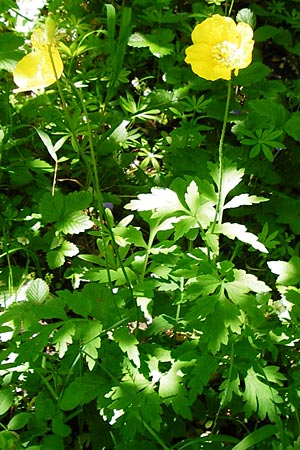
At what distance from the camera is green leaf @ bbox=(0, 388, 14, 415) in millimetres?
1611

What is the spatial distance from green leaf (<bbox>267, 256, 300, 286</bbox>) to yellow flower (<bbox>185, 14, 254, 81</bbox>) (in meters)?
0.58

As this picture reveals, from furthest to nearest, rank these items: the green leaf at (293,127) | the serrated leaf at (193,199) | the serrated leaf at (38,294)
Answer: the green leaf at (293,127)
the serrated leaf at (38,294)
the serrated leaf at (193,199)

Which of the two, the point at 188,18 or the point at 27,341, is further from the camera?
the point at 188,18

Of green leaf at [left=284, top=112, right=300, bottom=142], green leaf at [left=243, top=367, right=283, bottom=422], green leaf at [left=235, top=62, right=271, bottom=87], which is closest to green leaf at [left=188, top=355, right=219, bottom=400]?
green leaf at [left=243, top=367, right=283, bottom=422]

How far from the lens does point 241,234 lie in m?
1.63

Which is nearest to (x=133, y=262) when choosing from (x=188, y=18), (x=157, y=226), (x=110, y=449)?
(x=157, y=226)

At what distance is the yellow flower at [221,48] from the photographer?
5.05 feet

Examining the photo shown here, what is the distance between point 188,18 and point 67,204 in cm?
135

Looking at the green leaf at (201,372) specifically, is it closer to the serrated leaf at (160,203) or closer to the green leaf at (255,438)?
the green leaf at (255,438)

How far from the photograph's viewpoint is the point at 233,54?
5.07 ft

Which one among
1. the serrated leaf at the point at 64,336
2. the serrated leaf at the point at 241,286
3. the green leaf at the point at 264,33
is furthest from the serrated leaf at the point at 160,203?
the green leaf at the point at 264,33

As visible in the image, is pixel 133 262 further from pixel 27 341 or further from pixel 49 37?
pixel 49 37

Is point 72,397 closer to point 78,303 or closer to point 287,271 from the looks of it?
point 78,303

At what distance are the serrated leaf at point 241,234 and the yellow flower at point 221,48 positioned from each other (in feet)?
1.33
